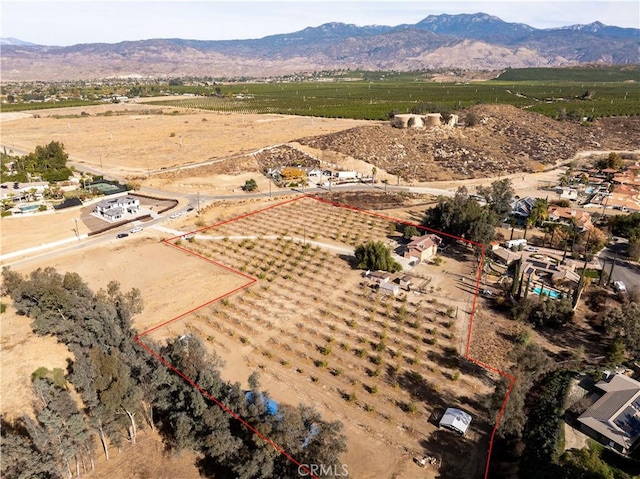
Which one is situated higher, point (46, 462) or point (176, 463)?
point (46, 462)

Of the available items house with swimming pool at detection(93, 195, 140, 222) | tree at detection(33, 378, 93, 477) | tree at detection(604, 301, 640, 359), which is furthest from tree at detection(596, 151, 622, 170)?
tree at detection(33, 378, 93, 477)

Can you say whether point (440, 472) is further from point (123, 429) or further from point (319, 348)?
point (123, 429)

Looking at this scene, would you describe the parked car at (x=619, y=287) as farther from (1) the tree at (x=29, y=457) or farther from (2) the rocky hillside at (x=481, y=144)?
(1) the tree at (x=29, y=457)

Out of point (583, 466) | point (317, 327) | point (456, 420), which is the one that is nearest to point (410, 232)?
point (317, 327)

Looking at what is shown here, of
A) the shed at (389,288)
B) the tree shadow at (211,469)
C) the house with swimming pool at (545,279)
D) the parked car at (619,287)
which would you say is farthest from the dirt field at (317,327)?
the parked car at (619,287)

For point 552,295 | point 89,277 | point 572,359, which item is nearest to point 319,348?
point 572,359

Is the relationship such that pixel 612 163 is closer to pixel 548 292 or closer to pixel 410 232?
pixel 410 232
